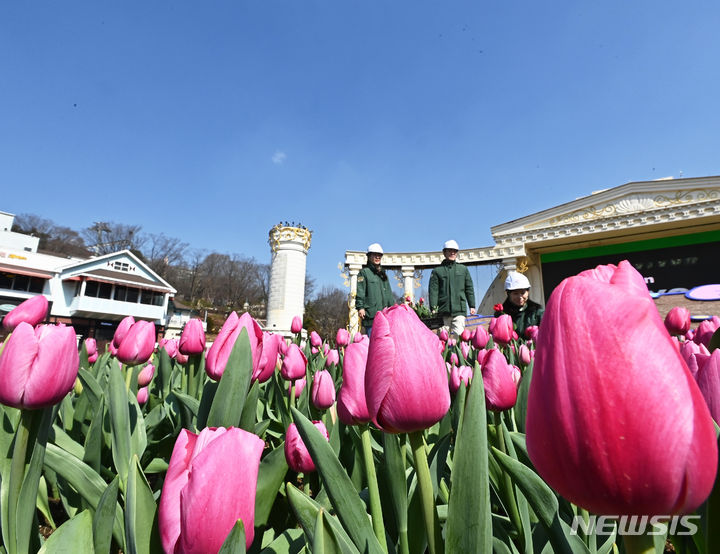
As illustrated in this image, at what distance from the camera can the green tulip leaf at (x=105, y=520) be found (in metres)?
0.73

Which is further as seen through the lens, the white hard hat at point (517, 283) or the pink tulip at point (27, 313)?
the white hard hat at point (517, 283)

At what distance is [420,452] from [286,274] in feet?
49.2

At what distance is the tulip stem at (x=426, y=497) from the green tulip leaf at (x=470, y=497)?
0.08m

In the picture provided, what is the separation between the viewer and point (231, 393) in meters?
0.93

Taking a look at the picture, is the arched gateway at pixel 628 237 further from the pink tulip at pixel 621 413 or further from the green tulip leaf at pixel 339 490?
the pink tulip at pixel 621 413

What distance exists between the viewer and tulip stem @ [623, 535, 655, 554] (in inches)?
13.8

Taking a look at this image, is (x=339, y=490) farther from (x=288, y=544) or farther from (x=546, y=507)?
(x=546, y=507)

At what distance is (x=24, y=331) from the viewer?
938 millimetres

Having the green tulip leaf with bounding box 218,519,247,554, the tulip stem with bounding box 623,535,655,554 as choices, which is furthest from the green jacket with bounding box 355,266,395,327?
the tulip stem with bounding box 623,535,655,554

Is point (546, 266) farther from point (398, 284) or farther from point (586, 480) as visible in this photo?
point (586, 480)

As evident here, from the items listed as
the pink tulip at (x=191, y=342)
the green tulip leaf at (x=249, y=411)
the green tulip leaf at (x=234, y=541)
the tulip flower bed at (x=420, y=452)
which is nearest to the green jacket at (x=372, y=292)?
the pink tulip at (x=191, y=342)

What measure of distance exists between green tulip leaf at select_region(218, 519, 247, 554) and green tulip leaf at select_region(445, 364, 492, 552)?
0.28 metres

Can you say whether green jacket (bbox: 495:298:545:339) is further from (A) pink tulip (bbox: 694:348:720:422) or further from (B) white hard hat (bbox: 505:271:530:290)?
(A) pink tulip (bbox: 694:348:720:422)

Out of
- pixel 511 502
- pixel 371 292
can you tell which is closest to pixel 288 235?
pixel 371 292
